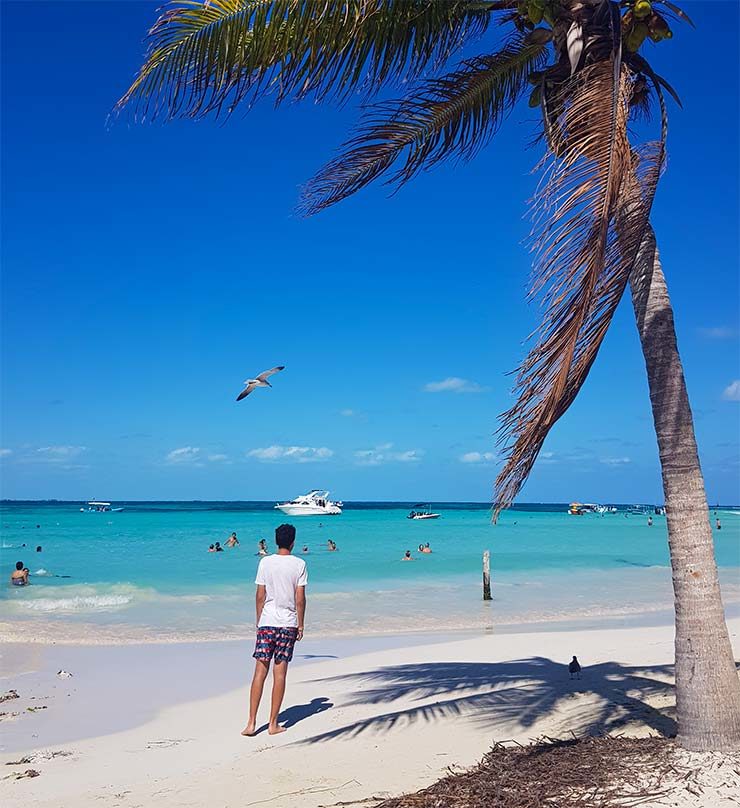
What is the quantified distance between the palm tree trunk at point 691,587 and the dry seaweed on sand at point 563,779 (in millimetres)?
343

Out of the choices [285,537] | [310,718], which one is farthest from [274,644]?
[310,718]

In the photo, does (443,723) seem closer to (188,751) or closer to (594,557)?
(188,751)

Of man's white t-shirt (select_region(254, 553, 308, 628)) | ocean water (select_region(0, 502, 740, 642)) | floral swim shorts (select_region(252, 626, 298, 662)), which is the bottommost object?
ocean water (select_region(0, 502, 740, 642))

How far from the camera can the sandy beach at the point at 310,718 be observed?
Answer: 572 cm

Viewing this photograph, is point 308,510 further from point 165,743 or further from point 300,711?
point 165,743

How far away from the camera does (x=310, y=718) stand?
7953mm

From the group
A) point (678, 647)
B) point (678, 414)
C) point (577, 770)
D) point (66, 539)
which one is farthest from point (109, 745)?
point (66, 539)

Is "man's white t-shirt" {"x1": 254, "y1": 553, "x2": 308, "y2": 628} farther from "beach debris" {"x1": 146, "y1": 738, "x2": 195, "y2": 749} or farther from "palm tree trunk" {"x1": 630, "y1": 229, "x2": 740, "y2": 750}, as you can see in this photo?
"palm tree trunk" {"x1": 630, "y1": 229, "x2": 740, "y2": 750}

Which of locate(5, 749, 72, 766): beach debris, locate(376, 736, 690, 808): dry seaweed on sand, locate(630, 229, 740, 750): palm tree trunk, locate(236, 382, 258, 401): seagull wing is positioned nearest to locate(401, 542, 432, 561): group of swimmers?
locate(236, 382, 258, 401): seagull wing

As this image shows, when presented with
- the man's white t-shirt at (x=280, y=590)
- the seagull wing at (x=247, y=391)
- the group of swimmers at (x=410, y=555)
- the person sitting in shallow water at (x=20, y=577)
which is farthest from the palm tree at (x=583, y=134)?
the group of swimmers at (x=410, y=555)

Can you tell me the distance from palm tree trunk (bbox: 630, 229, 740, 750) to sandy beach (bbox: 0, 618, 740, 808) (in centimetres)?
47

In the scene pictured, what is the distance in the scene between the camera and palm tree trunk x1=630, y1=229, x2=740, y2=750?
495 cm

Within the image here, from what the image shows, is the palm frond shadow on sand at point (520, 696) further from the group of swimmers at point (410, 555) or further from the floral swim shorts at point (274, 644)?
the group of swimmers at point (410, 555)

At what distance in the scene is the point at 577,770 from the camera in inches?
191
